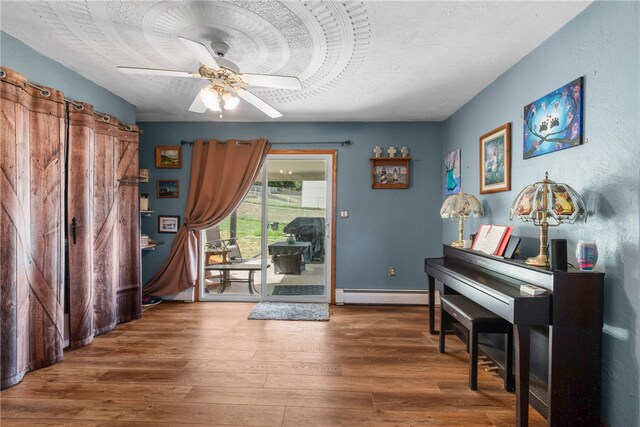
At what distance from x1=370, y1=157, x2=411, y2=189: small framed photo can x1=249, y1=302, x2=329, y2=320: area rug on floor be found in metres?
1.78

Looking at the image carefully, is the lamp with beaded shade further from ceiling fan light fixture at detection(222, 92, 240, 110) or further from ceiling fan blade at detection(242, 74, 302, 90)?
A: ceiling fan light fixture at detection(222, 92, 240, 110)

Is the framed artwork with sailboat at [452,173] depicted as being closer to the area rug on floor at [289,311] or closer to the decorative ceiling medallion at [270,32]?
the decorative ceiling medallion at [270,32]

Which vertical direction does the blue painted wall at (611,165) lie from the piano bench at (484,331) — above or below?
above

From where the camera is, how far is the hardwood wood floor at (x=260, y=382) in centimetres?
188

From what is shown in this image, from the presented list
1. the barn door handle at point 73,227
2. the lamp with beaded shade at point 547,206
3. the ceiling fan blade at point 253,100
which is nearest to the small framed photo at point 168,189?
the barn door handle at point 73,227

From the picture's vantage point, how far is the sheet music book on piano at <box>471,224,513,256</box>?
2.37m

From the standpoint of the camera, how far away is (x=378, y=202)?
4.22 metres

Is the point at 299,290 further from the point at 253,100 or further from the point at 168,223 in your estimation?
the point at 253,100

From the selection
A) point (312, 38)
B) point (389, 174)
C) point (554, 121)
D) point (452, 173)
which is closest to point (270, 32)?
point (312, 38)

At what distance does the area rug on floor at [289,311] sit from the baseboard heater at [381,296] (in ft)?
0.93

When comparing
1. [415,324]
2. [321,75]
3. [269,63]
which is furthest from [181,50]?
[415,324]

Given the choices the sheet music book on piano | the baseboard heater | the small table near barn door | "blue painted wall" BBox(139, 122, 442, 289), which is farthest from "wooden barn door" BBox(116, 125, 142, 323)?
the sheet music book on piano

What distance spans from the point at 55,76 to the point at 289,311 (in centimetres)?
325

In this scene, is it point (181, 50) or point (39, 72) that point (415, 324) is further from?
point (39, 72)
